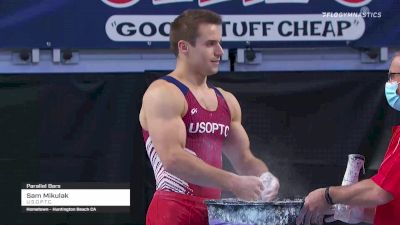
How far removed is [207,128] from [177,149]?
0.25 meters

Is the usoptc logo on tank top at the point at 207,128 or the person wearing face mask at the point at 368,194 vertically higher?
the usoptc logo on tank top at the point at 207,128

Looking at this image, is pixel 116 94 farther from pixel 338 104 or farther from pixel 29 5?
pixel 338 104

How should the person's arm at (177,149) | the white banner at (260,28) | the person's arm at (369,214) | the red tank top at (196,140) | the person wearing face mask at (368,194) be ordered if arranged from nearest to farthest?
1. the person's arm at (177,149)
2. the person wearing face mask at (368,194)
3. the red tank top at (196,140)
4. the person's arm at (369,214)
5. the white banner at (260,28)

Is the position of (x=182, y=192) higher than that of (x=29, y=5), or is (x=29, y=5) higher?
(x=29, y=5)

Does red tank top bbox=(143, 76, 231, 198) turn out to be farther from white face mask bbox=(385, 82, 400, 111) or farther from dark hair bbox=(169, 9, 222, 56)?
white face mask bbox=(385, 82, 400, 111)

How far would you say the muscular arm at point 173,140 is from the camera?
3959 mm

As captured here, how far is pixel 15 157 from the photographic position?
7.41m

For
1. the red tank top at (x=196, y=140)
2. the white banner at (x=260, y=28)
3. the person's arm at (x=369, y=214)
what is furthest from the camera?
the white banner at (x=260, y=28)

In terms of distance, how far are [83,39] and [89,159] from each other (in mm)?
952

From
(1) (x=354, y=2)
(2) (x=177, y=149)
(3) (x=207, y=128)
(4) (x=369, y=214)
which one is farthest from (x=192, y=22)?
(1) (x=354, y=2)

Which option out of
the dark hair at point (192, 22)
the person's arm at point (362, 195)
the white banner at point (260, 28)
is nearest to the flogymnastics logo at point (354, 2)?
the white banner at point (260, 28)

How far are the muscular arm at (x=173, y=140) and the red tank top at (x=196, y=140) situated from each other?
0.23 ft

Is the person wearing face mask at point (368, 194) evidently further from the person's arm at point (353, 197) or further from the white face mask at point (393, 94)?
the white face mask at point (393, 94)

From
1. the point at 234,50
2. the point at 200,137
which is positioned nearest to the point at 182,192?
the point at 200,137
